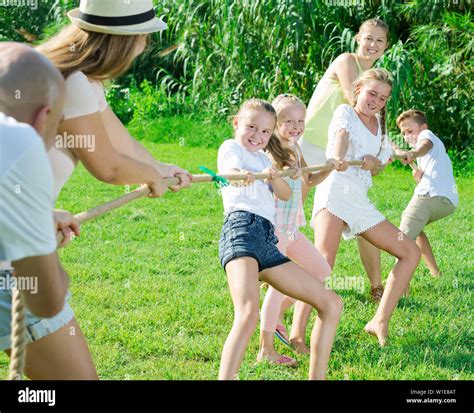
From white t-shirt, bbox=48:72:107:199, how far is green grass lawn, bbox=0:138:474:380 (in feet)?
5.48

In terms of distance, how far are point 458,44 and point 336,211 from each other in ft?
22.6

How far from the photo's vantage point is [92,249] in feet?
21.5

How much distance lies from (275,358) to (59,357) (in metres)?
1.90

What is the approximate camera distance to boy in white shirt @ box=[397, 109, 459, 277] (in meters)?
5.63

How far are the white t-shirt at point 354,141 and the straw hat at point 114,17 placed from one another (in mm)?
1837

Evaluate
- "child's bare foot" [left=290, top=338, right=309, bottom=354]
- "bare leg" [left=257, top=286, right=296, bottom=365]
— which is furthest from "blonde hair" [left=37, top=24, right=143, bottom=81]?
"child's bare foot" [left=290, top=338, right=309, bottom=354]

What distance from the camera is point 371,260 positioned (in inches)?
210

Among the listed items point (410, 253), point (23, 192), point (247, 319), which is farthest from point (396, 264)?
point (23, 192)

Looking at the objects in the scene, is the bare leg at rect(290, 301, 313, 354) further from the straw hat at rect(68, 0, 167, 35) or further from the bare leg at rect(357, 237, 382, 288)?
the straw hat at rect(68, 0, 167, 35)

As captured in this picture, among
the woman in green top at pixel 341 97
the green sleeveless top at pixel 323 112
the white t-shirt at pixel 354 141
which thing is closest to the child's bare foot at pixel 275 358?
the white t-shirt at pixel 354 141

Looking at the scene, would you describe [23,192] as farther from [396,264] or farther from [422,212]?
[422,212]

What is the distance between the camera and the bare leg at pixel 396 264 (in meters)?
4.37

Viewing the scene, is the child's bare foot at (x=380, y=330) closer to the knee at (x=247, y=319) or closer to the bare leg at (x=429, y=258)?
the knee at (x=247, y=319)
